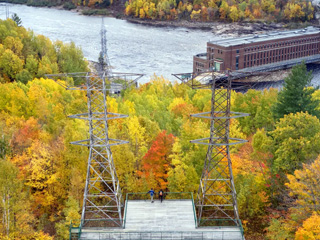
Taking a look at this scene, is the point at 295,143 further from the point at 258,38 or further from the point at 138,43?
the point at 138,43

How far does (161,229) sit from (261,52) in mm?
107149

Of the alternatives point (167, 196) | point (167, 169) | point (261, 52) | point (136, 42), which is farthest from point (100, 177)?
point (136, 42)

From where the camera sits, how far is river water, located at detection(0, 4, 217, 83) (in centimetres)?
13000

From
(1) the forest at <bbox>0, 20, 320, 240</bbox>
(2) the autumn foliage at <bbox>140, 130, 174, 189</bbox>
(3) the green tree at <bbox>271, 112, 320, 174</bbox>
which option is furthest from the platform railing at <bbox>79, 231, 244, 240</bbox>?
(2) the autumn foliage at <bbox>140, 130, 174, 189</bbox>

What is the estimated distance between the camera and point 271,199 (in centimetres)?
4022

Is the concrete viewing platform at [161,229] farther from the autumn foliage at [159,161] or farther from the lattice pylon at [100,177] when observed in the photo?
the autumn foliage at [159,161]

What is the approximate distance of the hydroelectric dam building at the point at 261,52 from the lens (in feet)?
413

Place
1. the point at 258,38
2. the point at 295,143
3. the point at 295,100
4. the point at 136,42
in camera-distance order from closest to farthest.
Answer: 1. the point at 295,143
2. the point at 295,100
3. the point at 258,38
4. the point at 136,42

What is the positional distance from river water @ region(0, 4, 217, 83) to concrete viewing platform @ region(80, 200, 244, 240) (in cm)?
8284

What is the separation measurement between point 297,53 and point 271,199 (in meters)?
115

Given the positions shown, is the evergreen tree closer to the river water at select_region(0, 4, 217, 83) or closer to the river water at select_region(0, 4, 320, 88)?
the river water at select_region(0, 4, 320, 88)

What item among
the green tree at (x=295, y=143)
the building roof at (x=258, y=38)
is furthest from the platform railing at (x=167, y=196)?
the building roof at (x=258, y=38)

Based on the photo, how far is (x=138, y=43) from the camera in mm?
158500

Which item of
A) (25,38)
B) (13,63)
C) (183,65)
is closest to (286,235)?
(13,63)
